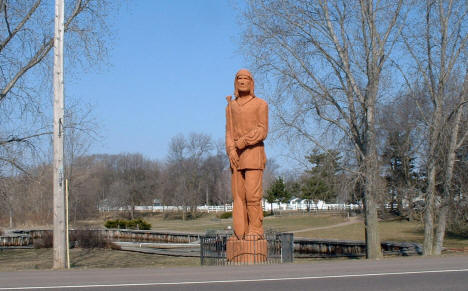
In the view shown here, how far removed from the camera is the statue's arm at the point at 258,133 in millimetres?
14656

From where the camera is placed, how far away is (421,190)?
20.8 meters

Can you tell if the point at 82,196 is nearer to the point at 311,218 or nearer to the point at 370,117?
the point at 311,218

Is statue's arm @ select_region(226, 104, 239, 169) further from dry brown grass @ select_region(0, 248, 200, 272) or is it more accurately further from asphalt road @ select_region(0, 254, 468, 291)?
dry brown grass @ select_region(0, 248, 200, 272)

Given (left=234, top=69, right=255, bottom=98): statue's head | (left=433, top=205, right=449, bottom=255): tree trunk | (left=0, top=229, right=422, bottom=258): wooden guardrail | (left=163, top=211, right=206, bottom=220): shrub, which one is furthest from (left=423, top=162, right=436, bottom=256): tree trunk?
(left=163, top=211, right=206, bottom=220): shrub

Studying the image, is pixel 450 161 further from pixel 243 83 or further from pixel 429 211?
Answer: pixel 243 83

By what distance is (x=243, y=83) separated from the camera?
1498 centimetres

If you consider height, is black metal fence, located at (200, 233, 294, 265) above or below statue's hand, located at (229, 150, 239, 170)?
below

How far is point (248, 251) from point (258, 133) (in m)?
3.54

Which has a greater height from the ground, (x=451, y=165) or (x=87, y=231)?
(x=451, y=165)

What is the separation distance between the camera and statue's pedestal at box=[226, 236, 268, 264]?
46.5 ft

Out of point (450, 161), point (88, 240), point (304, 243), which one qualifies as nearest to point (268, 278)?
point (450, 161)

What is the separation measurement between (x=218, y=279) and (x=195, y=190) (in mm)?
69378

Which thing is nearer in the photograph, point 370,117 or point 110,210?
point 370,117

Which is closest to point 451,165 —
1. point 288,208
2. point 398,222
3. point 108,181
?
point 398,222
